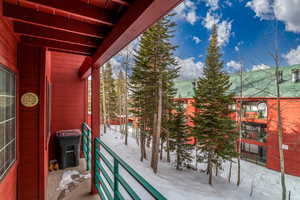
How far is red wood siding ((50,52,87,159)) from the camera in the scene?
4008mm

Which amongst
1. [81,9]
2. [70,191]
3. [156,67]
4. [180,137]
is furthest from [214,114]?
[81,9]

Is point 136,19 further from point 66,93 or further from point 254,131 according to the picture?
point 254,131

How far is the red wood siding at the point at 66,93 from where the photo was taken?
4008 millimetres

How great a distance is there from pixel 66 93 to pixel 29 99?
7.06ft

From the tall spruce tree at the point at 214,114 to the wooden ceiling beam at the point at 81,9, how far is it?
806 cm

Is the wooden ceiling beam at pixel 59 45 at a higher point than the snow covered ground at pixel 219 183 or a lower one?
higher

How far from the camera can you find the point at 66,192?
2529 mm

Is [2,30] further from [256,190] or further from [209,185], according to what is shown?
[256,190]

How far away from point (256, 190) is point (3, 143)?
11.2 m

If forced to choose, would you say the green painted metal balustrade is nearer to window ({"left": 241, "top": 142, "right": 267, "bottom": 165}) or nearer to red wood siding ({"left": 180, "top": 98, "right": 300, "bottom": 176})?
red wood siding ({"left": 180, "top": 98, "right": 300, "bottom": 176})

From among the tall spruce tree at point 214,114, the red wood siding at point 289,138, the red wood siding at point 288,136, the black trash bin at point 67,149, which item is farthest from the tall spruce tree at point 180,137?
the black trash bin at point 67,149

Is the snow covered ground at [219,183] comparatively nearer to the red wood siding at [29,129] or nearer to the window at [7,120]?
the red wood siding at [29,129]

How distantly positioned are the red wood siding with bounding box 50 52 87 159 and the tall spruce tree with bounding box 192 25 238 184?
6672 millimetres

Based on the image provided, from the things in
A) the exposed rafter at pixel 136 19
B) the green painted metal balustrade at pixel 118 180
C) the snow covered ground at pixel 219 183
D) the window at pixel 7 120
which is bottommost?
the snow covered ground at pixel 219 183
